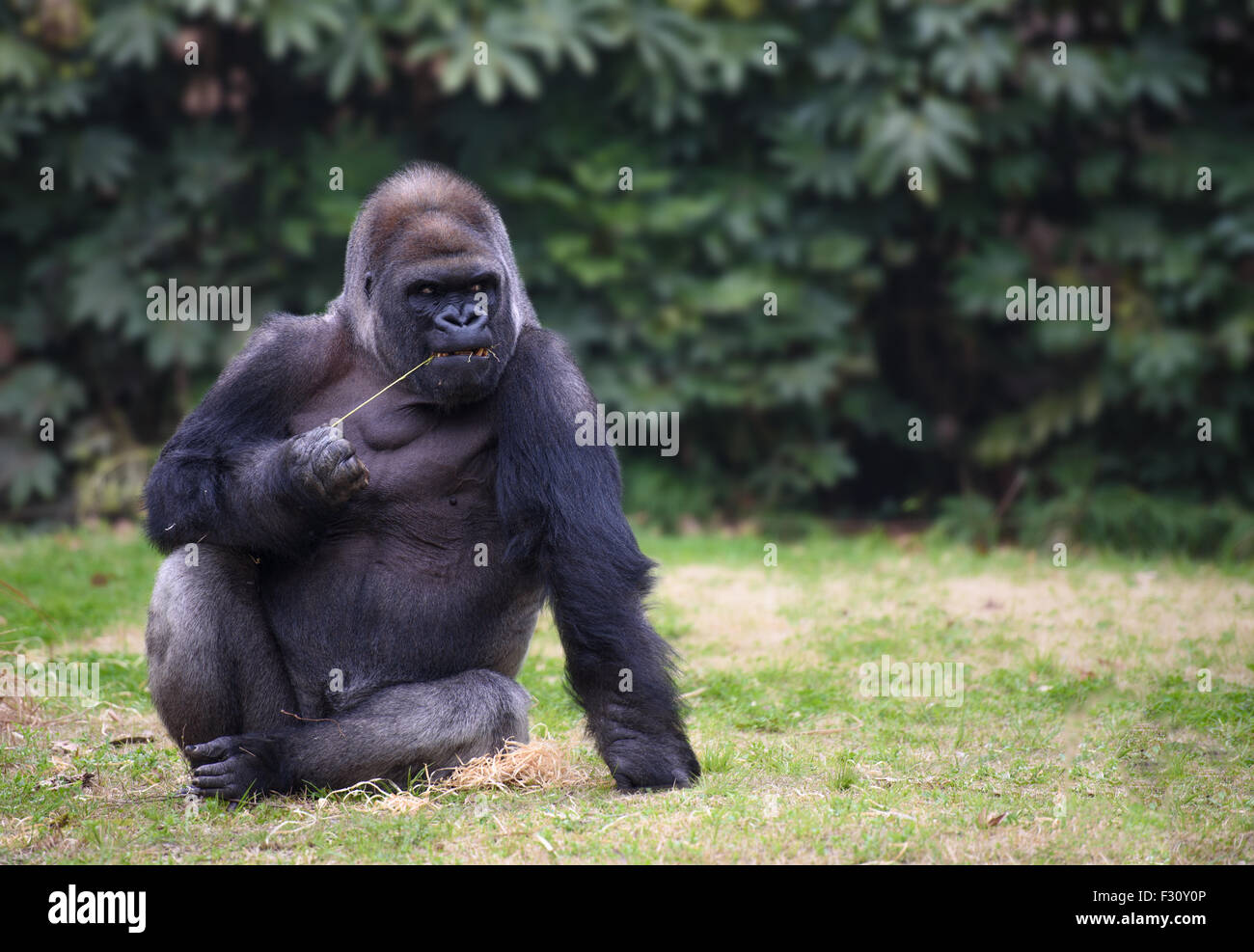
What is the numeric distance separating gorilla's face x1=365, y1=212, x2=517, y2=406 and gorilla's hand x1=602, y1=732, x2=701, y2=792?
1.17 meters

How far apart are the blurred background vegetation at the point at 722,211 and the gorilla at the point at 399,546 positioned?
4431 millimetres

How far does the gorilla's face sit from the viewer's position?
14.2 feet

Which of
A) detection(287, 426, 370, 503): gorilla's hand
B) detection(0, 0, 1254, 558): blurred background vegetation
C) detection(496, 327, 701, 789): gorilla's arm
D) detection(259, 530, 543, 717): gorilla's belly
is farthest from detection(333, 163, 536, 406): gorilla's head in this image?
detection(0, 0, 1254, 558): blurred background vegetation

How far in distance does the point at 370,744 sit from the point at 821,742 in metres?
1.62

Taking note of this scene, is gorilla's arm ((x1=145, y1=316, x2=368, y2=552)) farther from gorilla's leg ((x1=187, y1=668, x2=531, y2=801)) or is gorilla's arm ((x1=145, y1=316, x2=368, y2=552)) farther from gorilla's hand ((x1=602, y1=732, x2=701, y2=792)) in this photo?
gorilla's hand ((x1=602, y1=732, x2=701, y2=792))

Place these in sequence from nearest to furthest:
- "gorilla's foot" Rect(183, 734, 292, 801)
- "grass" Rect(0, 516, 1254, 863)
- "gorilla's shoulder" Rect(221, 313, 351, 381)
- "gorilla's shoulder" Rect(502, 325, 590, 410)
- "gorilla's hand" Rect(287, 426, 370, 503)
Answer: "grass" Rect(0, 516, 1254, 863), "gorilla's hand" Rect(287, 426, 370, 503), "gorilla's foot" Rect(183, 734, 292, 801), "gorilla's shoulder" Rect(502, 325, 590, 410), "gorilla's shoulder" Rect(221, 313, 351, 381)

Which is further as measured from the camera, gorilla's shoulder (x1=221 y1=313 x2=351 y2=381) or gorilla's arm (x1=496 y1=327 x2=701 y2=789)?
gorilla's shoulder (x1=221 y1=313 x2=351 y2=381)

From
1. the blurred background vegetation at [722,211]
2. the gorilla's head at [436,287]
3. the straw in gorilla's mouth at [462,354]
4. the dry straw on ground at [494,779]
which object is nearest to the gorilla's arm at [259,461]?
the gorilla's head at [436,287]

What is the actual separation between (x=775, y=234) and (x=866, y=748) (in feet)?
18.1

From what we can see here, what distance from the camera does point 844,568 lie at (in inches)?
328

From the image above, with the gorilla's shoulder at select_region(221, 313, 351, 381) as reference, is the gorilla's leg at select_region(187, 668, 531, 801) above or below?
below

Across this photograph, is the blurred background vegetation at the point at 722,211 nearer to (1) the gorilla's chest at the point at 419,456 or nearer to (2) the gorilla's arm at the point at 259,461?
(2) the gorilla's arm at the point at 259,461

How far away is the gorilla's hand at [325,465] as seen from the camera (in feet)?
13.6
